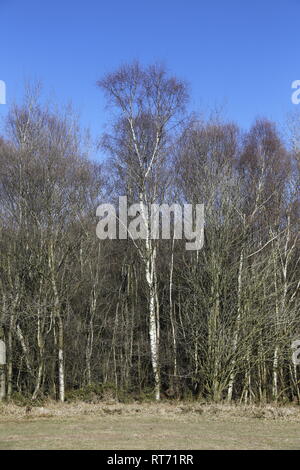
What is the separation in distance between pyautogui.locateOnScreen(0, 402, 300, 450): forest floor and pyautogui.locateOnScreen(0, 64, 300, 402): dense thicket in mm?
3665

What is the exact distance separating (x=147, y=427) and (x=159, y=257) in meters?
11.6

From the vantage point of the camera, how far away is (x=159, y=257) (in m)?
21.7

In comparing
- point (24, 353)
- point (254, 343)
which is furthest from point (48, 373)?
point (254, 343)

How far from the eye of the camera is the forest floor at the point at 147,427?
8562 millimetres

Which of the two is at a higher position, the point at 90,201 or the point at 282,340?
the point at 90,201

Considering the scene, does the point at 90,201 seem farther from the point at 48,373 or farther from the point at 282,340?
the point at 282,340

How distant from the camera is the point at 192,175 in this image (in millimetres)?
18500

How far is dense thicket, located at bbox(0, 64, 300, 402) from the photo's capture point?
1669 cm

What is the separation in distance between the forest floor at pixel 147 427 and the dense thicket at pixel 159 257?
3.66 metres

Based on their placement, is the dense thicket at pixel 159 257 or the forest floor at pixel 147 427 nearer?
the forest floor at pixel 147 427

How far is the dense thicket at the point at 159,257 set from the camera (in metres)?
16.7

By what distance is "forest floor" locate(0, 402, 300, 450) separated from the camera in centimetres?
856

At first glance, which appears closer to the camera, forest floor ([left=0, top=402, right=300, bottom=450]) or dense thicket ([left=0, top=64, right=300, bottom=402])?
forest floor ([left=0, top=402, right=300, bottom=450])
